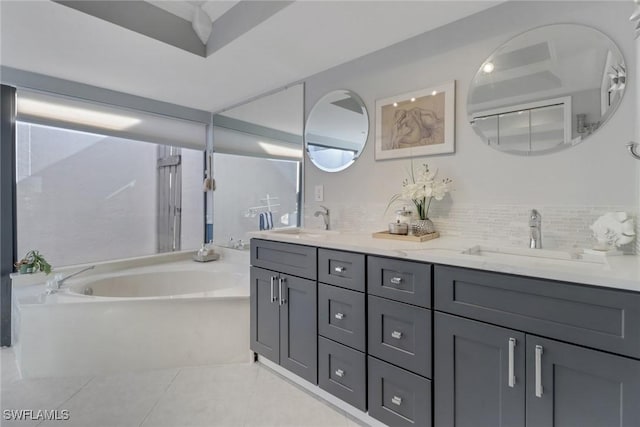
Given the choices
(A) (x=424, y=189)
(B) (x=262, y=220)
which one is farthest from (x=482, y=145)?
(B) (x=262, y=220)

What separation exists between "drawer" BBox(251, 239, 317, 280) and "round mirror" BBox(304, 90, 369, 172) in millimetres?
790

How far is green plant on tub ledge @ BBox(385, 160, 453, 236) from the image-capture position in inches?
65.3

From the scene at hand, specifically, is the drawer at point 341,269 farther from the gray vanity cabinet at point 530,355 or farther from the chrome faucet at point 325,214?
the chrome faucet at point 325,214

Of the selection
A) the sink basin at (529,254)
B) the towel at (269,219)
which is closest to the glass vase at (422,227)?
the sink basin at (529,254)

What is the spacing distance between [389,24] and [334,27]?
0.32m

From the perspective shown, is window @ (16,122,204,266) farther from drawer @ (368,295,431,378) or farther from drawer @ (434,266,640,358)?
drawer @ (434,266,640,358)

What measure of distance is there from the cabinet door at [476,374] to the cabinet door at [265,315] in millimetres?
1026

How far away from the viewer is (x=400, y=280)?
1.37 meters

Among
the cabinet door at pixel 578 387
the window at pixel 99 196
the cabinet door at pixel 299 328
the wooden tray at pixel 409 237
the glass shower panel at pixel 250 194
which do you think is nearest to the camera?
the cabinet door at pixel 578 387

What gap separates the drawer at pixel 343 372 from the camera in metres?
1.52

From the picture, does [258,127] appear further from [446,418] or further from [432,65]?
[446,418]

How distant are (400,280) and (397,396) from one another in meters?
0.55

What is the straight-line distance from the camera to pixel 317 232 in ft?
7.48

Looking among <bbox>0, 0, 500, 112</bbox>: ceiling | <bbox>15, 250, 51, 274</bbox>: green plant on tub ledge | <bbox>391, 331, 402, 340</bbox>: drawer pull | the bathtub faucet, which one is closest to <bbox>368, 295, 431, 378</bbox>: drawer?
<bbox>391, 331, 402, 340</bbox>: drawer pull
